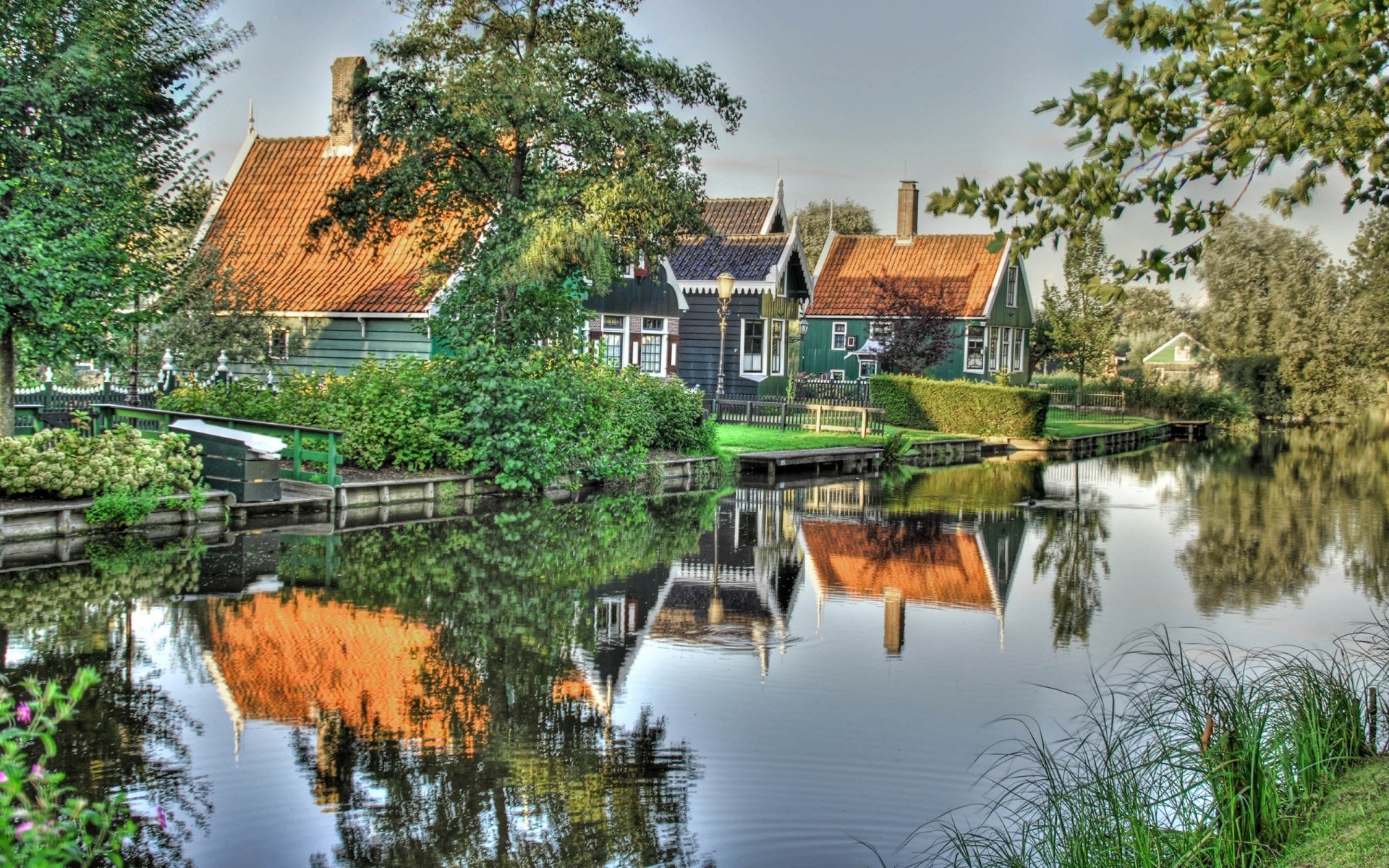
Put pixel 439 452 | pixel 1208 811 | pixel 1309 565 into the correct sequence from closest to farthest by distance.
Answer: pixel 1208 811
pixel 1309 565
pixel 439 452

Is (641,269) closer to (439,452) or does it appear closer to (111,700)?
(439,452)

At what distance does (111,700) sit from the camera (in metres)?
8.26

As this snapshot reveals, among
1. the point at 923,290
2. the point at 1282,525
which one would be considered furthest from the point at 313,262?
the point at 923,290

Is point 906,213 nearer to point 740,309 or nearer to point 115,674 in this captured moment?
point 740,309

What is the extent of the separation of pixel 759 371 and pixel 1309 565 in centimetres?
2425

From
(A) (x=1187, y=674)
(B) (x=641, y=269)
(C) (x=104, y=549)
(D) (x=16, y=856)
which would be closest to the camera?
(D) (x=16, y=856)

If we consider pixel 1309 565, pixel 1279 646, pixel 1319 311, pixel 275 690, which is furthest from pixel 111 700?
pixel 1319 311

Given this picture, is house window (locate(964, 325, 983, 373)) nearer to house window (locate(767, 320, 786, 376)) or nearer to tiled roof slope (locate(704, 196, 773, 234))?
house window (locate(767, 320, 786, 376))

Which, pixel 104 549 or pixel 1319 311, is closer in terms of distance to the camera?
pixel 104 549

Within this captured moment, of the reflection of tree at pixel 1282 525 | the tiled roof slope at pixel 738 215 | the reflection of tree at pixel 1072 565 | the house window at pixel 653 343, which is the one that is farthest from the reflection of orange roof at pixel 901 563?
the tiled roof slope at pixel 738 215

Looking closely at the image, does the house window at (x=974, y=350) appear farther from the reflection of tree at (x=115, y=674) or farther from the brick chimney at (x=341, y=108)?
the reflection of tree at (x=115, y=674)

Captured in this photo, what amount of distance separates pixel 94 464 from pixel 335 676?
7.30 metres

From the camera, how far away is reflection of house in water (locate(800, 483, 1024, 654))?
13.4 m

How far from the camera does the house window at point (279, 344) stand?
2738 centimetres
